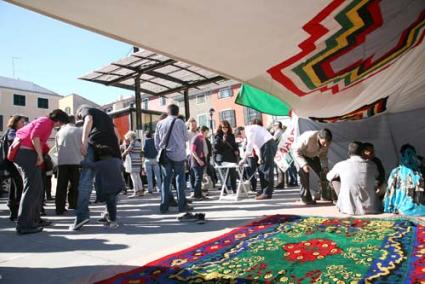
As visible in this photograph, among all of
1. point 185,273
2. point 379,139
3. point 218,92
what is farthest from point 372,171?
point 218,92

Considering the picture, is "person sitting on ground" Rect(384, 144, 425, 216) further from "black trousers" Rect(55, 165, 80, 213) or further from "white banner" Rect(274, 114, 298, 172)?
"black trousers" Rect(55, 165, 80, 213)

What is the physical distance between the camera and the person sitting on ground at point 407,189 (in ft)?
13.7

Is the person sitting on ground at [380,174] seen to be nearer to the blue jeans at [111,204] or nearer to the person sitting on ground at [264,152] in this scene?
the person sitting on ground at [264,152]

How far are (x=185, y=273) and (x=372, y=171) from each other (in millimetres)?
3276

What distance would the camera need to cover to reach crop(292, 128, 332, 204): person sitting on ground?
566 cm

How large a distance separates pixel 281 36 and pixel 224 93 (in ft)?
107

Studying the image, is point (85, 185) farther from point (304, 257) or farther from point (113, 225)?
point (304, 257)

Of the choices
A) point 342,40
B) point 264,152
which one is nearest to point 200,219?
point 264,152

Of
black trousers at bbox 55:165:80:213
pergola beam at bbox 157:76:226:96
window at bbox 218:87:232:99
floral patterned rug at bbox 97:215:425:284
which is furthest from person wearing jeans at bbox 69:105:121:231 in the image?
window at bbox 218:87:232:99

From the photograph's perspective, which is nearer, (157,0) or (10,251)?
(157,0)

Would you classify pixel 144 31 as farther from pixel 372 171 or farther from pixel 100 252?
pixel 372 171

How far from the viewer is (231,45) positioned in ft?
11.0

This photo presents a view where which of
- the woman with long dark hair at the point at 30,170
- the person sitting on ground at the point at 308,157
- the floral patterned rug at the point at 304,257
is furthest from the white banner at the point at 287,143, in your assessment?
the woman with long dark hair at the point at 30,170

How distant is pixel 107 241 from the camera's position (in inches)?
147
